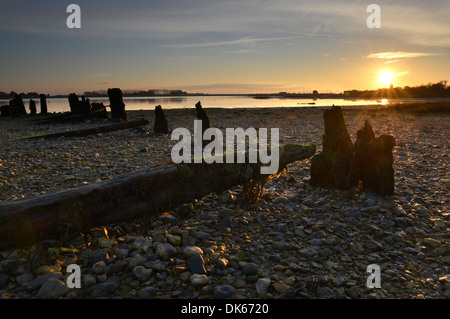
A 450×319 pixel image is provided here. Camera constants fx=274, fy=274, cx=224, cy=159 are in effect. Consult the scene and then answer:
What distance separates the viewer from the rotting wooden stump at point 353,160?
7270mm

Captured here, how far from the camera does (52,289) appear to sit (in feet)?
12.2

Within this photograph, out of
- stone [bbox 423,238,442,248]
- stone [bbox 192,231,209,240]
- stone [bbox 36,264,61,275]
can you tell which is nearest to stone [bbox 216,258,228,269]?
stone [bbox 192,231,209,240]

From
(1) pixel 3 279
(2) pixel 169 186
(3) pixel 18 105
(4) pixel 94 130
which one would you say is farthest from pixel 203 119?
(3) pixel 18 105

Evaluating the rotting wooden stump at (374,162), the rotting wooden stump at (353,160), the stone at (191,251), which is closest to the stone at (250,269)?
the stone at (191,251)

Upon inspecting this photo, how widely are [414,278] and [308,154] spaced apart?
13.6ft

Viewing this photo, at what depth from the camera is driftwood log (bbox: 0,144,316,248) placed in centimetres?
436

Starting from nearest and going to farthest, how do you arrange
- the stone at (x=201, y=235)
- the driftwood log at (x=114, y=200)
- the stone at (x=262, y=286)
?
the stone at (x=262, y=286), the driftwood log at (x=114, y=200), the stone at (x=201, y=235)

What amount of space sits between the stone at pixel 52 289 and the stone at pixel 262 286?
265 centimetres

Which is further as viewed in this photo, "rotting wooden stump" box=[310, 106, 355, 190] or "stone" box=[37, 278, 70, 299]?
"rotting wooden stump" box=[310, 106, 355, 190]

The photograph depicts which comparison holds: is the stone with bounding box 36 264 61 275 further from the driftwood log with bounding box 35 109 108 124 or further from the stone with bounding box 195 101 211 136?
the driftwood log with bounding box 35 109 108 124

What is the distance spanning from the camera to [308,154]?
7.87m

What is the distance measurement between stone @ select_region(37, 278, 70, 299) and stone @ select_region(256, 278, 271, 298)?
2.65 m

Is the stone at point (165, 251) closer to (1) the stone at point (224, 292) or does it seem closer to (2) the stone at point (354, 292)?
(1) the stone at point (224, 292)
